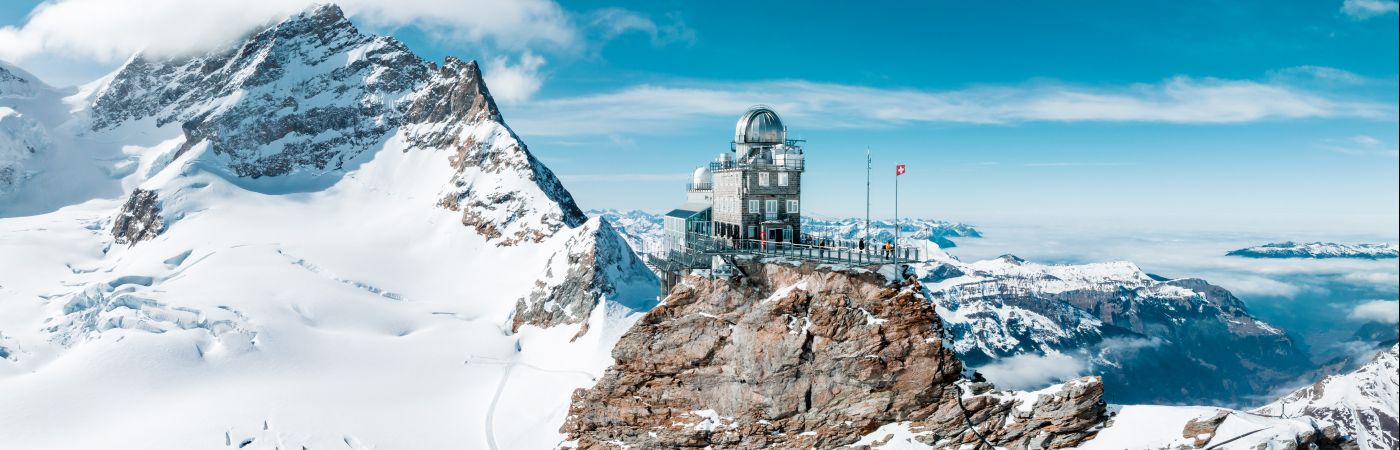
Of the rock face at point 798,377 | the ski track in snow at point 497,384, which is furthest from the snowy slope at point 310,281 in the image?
the rock face at point 798,377

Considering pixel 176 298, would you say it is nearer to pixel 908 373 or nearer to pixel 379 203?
pixel 379 203

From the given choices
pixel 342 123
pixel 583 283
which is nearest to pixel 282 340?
pixel 583 283

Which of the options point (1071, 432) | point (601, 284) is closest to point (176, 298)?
point (601, 284)

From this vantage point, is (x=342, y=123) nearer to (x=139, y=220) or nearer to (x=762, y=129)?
(x=139, y=220)

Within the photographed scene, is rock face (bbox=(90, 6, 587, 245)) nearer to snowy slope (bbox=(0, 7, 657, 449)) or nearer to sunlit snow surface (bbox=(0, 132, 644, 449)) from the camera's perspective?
snowy slope (bbox=(0, 7, 657, 449))

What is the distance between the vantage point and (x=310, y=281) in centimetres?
12062

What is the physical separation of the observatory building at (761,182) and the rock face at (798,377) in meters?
6.66

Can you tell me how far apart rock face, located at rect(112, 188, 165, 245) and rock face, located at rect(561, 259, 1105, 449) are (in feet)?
423

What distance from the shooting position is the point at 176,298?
110500 millimetres

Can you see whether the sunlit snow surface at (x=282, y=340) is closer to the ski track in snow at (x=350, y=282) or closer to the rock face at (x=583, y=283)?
the ski track in snow at (x=350, y=282)

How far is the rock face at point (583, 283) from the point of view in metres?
106

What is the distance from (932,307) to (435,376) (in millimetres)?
65577

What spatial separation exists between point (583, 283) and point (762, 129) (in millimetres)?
45581

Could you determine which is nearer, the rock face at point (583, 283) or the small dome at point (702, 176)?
the small dome at point (702, 176)
